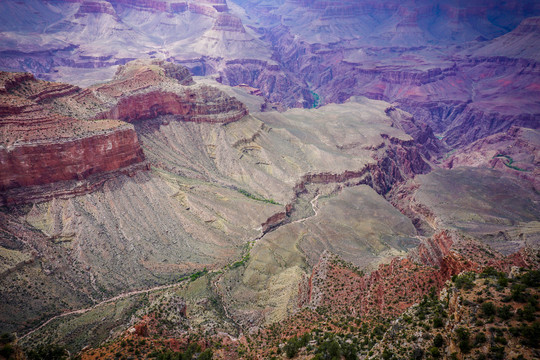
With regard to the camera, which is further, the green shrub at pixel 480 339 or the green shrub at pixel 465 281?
the green shrub at pixel 465 281

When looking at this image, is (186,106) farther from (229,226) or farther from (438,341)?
(438,341)

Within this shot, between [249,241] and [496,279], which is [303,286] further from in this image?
[496,279]

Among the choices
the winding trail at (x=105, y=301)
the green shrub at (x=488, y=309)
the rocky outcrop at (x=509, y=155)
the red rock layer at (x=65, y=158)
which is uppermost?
the red rock layer at (x=65, y=158)

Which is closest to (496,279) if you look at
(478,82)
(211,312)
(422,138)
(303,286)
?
(303,286)

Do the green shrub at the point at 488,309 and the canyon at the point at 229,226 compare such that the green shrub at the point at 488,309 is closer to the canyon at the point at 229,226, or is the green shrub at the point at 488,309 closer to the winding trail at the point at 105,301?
the canyon at the point at 229,226

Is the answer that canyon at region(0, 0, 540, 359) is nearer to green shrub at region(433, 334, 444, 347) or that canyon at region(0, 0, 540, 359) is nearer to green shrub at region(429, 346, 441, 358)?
green shrub at region(429, 346, 441, 358)

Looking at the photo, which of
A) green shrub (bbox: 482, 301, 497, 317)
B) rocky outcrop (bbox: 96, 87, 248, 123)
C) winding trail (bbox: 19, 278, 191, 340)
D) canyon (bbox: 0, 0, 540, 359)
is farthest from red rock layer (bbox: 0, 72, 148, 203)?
green shrub (bbox: 482, 301, 497, 317)

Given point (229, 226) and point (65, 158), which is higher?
point (65, 158)

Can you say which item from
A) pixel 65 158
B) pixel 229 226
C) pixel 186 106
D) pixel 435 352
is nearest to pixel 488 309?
pixel 435 352

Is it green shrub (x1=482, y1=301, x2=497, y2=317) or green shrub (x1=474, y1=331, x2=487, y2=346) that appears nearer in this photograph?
green shrub (x1=474, y1=331, x2=487, y2=346)

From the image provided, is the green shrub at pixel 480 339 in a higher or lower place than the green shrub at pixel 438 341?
higher


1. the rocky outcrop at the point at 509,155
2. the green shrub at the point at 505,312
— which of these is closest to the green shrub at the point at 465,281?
the green shrub at the point at 505,312
